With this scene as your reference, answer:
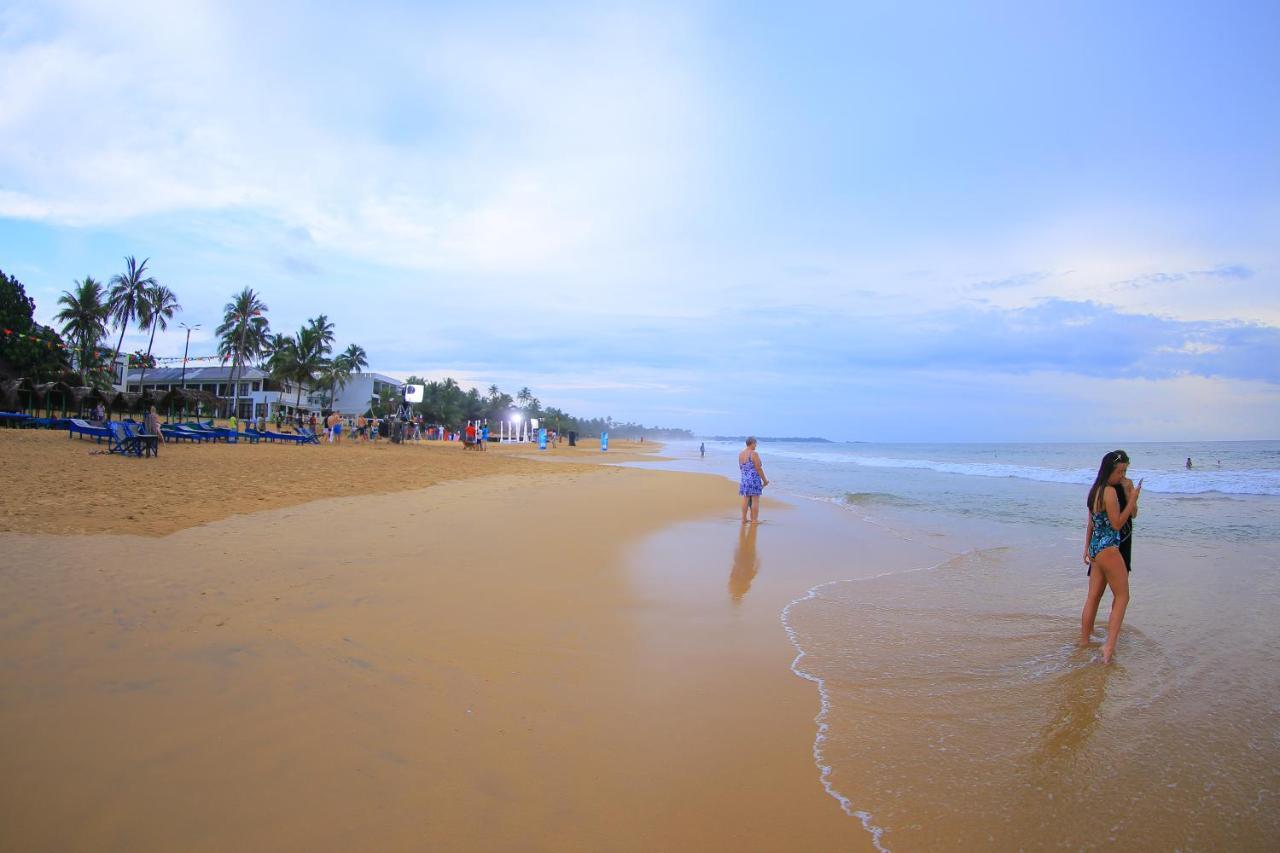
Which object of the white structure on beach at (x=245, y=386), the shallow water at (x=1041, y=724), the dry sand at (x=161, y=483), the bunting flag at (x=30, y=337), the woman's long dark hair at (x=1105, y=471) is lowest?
the shallow water at (x=1041, y=724)

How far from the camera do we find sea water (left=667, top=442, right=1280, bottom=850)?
285cm

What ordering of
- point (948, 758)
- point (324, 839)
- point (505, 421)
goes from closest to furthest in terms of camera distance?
point (324, 839)
point (948, 758)
point (505, 421)

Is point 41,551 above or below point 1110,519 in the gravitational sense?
below

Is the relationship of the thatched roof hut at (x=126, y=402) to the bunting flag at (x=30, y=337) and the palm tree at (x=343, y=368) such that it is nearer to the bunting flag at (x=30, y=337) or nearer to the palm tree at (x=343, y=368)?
the bunting flag at (x=30, y=337)

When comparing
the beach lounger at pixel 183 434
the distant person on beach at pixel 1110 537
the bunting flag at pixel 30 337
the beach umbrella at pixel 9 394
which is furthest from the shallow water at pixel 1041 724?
the bunting flag at pixel 30 337

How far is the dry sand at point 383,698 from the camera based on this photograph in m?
2.53

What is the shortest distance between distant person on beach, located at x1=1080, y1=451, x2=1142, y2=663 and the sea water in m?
0.26

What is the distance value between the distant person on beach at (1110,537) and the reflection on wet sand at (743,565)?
2.98 m

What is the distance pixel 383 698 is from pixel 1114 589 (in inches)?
214

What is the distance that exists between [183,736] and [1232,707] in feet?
20.0

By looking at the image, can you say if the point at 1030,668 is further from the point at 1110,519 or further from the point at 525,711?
the point at 525,711

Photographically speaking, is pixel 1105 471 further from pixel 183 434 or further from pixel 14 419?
pixel 14 419

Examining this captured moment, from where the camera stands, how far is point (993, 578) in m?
7.96

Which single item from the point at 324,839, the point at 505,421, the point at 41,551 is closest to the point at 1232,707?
the point at 324,839
